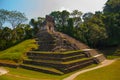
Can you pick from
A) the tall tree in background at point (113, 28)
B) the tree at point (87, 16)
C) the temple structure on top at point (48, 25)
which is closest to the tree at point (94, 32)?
the tall tree in background at point (113, 28)

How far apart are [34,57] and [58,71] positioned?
7164mm

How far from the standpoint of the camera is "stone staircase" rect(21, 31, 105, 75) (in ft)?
104

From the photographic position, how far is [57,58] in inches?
1310

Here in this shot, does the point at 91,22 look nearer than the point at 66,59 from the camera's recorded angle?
No

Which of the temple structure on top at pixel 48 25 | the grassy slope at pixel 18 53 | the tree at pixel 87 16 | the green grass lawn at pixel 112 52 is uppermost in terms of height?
the tree at pixel 87 16

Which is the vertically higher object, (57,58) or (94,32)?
(94,32)

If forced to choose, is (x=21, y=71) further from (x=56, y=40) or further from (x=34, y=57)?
(x=56, y=40)

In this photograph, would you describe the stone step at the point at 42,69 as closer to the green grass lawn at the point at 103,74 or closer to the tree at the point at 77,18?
the green grass lawn at the point at 103,74

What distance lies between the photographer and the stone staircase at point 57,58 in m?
31.6

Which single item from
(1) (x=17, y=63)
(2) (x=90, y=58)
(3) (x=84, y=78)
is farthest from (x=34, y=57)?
(3) (x=84, y=78)

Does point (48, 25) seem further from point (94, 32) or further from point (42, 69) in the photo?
point (42, 69)

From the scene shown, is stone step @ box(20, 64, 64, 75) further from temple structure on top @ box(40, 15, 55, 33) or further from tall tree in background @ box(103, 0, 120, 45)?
tall tree in background @ box(103, 0, 120, 45)

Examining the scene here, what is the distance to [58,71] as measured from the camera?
30.8 meters

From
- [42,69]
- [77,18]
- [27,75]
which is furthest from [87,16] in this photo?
[27,75]
